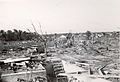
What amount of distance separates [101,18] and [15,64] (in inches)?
21.4

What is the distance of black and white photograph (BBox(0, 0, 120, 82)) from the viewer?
1085 mm

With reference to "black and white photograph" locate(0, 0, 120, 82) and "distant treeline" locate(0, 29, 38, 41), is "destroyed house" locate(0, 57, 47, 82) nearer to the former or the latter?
"black and white photograph" locate(0, 0, 120, 82)

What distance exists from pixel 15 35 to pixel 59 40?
24cm

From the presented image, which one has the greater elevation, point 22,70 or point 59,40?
point 59,40

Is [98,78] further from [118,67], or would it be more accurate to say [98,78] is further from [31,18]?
[31,18]

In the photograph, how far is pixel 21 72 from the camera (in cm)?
107

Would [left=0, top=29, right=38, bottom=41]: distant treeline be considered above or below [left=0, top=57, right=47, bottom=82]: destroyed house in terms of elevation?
above

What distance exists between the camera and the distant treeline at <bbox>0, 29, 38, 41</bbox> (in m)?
1.08

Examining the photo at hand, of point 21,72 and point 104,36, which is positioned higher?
point 104,36

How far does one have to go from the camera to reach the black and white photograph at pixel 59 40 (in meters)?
1.08

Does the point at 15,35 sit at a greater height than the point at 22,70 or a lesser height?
greater

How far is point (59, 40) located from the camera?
1145mm

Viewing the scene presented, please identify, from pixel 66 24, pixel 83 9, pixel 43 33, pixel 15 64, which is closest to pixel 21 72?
pixel 15 64

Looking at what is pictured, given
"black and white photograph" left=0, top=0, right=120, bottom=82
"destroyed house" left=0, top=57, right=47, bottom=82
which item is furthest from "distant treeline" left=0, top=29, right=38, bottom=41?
"destroyed house" left=0, top=57, right=47, bottom=82
